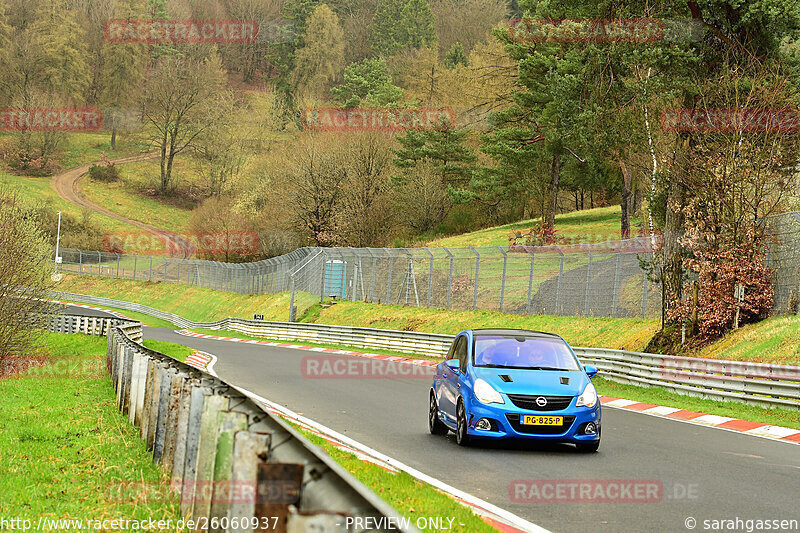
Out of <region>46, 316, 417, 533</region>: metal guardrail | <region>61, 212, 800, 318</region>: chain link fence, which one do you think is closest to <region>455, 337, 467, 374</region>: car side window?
<region>46, 316, 417, 533</region>: metal guardrail

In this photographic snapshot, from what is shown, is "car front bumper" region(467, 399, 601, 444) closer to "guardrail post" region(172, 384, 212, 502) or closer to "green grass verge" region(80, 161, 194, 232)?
"guardrail post" region(172, 384, 212, 502)

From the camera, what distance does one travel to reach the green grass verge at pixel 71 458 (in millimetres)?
6852

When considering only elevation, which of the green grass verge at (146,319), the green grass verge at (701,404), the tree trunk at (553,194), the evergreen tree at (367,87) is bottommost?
the green grass verge at (146,319)

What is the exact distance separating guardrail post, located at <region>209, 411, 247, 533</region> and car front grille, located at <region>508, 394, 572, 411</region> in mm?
6848

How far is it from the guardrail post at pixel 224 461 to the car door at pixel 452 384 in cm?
728

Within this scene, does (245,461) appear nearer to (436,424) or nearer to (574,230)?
(436,424)

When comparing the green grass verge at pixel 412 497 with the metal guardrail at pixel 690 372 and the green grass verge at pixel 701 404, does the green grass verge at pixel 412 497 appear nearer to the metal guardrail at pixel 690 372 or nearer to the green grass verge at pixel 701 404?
the green grass verge at pixel 701 404

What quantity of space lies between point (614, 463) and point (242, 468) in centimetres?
734

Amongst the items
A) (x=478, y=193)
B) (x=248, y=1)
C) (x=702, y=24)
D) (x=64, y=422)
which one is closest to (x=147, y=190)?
(x=248, y=1)

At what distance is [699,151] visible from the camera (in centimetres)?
2394

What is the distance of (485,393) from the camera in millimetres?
11945

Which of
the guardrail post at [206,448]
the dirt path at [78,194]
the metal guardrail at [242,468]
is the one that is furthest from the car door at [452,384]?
the dirt path at [78,194]

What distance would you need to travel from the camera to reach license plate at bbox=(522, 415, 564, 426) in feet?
38.5

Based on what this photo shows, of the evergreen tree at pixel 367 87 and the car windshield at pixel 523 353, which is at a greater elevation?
the evergreen tree at pixel 367 87
